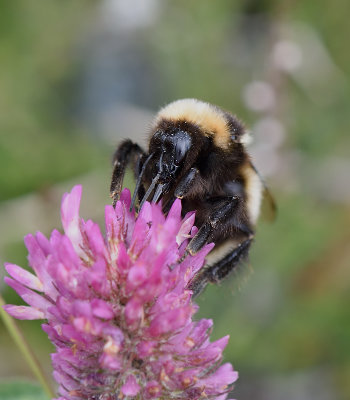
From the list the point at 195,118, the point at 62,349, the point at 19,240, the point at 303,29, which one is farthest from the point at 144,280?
the point at 303,29

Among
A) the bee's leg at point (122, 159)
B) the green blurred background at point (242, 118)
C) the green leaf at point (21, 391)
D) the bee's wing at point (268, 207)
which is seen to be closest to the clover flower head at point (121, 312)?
the bee's leg at point (122, 159)

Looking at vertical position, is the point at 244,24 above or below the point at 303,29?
above

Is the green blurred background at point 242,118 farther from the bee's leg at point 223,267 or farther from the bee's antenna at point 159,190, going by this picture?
the bee's antenna at point 159,190

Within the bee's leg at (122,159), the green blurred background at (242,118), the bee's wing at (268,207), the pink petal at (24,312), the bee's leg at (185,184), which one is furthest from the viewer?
the green blurred background at (242,118)

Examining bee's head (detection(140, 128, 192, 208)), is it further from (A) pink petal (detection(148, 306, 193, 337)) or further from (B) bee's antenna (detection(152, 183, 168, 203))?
(A) pink petal (detection(148, 306, 193, 337))

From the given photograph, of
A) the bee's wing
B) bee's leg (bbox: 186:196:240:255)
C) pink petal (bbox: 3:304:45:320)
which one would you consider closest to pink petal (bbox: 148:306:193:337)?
bee's leg (bbox: 186:196:240:255)

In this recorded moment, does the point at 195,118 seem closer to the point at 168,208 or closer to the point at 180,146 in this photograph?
the point at 180,146

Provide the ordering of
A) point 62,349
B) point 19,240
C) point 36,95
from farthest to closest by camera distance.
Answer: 1. point 36,95
2. point 19,240
3. point 62,349
